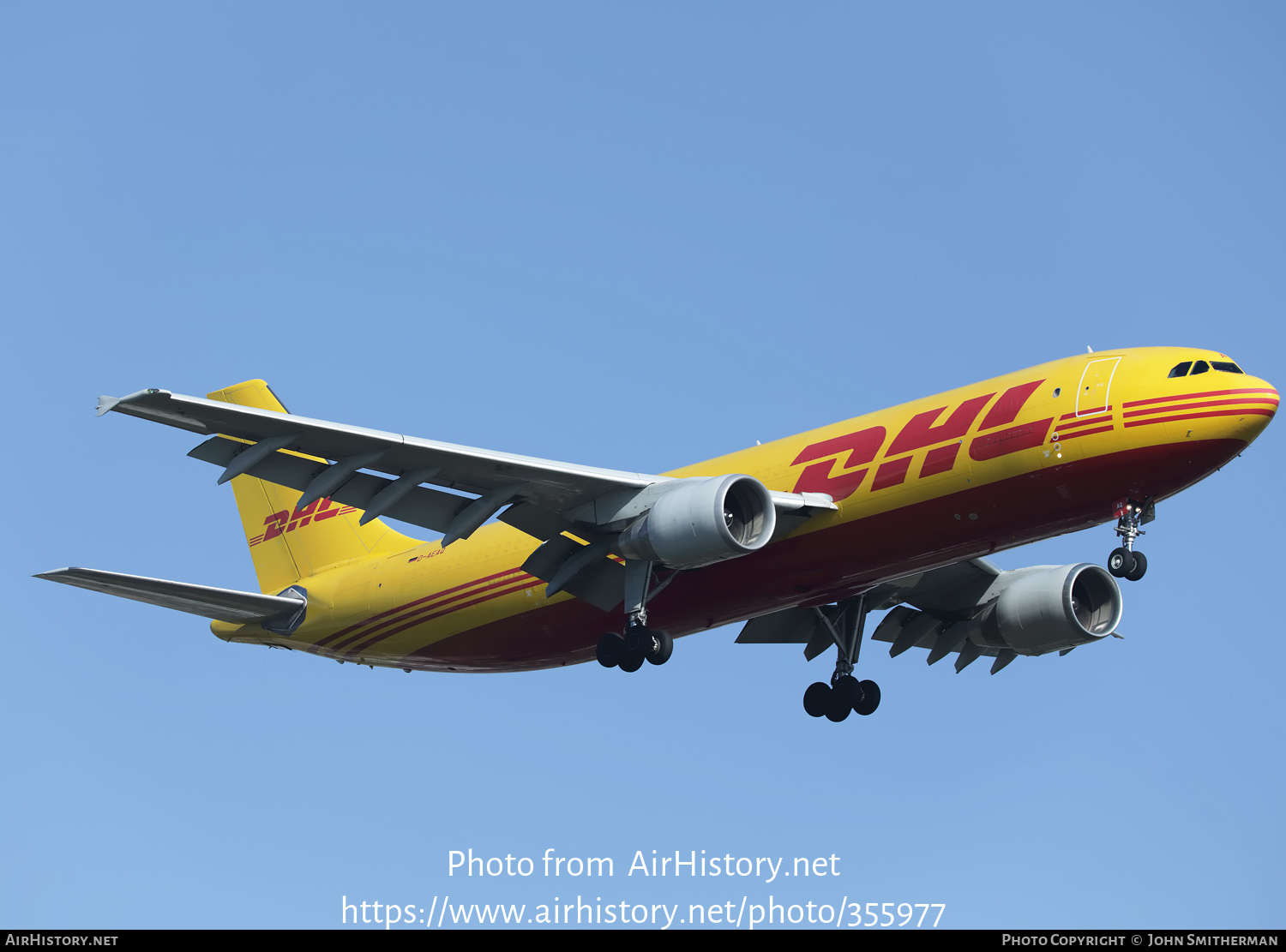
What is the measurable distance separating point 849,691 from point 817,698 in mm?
833

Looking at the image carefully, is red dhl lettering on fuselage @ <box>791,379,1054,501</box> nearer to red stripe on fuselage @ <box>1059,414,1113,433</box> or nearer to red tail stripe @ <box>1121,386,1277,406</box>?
red stripe on fuselage @ <box>1059,414,1113,433</box>

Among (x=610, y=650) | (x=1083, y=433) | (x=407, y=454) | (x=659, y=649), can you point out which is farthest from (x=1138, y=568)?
(x=407, y=454)

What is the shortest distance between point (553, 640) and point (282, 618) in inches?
288

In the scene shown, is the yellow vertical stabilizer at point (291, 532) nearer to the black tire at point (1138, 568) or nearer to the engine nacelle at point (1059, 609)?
the engine nacelle at point (1059, 609)

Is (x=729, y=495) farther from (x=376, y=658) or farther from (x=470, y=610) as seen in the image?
(x=376, y=658)

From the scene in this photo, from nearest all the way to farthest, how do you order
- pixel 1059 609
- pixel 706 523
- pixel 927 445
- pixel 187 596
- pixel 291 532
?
pixel 706 523 < pixel 927 445 < pixel 187 596 < pixel 1059 609 < pixel 291 532

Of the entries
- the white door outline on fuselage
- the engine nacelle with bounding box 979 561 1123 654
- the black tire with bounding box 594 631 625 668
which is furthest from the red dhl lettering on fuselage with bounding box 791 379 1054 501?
the engine nacelle with bounding box 979 561 1123 654

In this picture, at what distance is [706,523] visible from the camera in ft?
93.4

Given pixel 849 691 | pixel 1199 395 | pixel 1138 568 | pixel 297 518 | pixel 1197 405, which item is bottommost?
pixel 1138 568

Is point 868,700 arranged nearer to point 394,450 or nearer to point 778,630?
point 778,630

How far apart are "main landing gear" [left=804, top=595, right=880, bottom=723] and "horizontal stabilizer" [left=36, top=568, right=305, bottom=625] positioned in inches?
483

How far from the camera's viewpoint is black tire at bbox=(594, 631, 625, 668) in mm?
30672

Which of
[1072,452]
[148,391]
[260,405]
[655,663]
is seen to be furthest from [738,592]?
[260,405]

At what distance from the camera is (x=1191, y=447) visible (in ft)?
88.7
